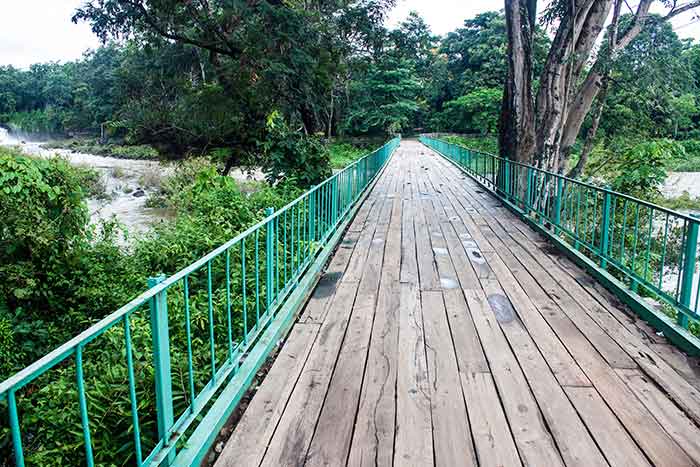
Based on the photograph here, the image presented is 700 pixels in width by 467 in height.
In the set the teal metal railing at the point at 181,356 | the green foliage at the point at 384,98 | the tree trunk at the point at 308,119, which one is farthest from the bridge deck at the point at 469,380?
the green foliage at the point at 384,98

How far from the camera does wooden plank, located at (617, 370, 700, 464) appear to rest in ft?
7.44

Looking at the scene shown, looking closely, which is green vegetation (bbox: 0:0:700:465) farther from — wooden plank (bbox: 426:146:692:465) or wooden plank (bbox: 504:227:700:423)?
wooden plank (bbox: 504:227:700:423)

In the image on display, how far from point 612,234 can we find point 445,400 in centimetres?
326

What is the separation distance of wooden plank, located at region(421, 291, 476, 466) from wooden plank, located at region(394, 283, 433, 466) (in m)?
0.04

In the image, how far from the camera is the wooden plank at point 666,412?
2269mm

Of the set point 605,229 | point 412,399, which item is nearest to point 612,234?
point 605,229

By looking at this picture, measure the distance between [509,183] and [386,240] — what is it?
3.89 metres

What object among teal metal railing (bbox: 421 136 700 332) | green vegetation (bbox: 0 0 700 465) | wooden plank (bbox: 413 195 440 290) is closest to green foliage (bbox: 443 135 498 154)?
green vegetation (bbox: 0 0 700 465)

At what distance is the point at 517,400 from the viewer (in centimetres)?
264

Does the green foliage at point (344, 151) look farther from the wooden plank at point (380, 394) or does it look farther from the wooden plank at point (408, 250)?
the wooden plank at point (380, 394)

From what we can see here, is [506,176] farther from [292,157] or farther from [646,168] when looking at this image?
[292,157]

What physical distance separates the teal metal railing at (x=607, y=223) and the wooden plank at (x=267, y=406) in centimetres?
256

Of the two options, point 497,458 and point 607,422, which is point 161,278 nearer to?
point 497,458

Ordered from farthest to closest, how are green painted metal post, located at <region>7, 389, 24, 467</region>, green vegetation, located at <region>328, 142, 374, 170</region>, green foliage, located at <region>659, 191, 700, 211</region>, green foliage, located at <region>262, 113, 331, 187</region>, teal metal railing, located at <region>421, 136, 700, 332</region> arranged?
green vegetation, located at <region>328, 142, 374, 170</region> → green foliage, located at <region>659, 191, 700, 211</region> → green foliage, located at <region>262, 113, 331, 187</region> → teal metal railing, located at <region>421, 136, 700, 332</region> → green painted metal post, located at <region>7, 389, 24, 467</region>
